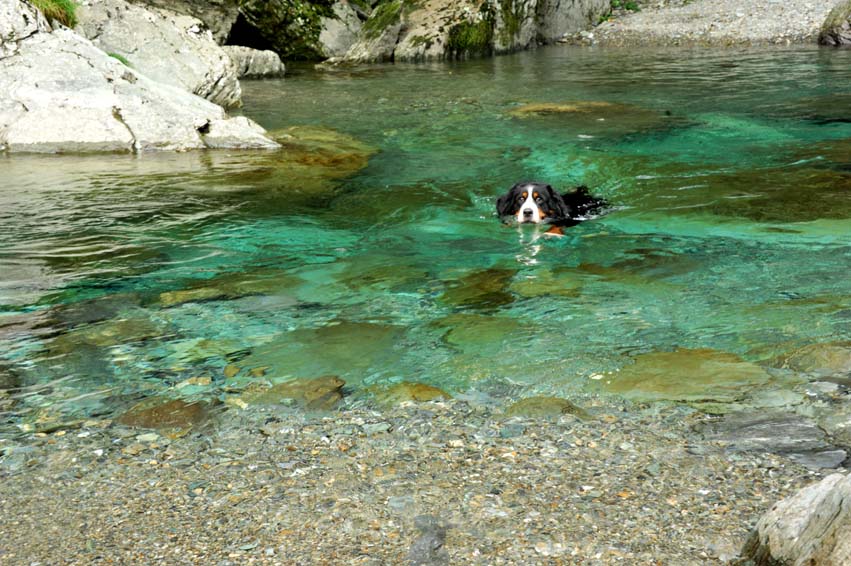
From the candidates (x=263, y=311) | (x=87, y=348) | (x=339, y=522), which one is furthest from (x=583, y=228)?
(x=339, y=522)

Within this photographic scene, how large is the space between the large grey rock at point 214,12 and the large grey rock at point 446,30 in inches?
102

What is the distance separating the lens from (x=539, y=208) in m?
8.12

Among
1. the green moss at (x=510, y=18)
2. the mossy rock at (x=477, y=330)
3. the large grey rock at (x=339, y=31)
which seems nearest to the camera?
the mossy rock at (x=477, y=330)

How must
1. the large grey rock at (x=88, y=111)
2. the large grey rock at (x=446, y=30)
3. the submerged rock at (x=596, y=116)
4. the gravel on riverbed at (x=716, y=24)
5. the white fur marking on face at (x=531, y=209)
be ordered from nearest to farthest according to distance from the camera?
the white fur marking on face at (x=531, y=209) < the large grey rock at (x=88, y=111) < the submerged rock at (x=596, y=116) < the large grey rock at (x=446, y=30) < the gravel on riverbed at (x=716, y=24)

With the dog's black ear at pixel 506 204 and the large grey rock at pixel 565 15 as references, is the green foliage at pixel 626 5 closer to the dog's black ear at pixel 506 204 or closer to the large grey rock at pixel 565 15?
the large grey rock at pixel 565 15

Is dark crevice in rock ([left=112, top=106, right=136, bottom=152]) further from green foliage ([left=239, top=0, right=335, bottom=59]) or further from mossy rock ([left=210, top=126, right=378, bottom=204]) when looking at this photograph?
green foliage ([left=239, top=0, right=335, bottom=59])

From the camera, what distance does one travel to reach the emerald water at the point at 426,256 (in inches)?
201

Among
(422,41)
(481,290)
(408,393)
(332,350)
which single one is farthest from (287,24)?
(408,393)

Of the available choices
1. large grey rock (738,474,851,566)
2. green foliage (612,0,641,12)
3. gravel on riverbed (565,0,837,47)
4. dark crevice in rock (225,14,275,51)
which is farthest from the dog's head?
green foliage (612,0,641,12)

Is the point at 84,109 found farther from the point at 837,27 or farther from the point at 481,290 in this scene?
the point at 837,27

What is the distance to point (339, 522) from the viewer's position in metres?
3.46

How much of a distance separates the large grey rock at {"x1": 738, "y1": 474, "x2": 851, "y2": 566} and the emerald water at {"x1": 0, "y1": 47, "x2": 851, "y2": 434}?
1864mm

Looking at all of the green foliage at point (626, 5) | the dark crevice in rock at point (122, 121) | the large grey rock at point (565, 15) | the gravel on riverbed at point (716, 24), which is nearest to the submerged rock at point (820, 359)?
the dark crevice in rock at point (122, 121)

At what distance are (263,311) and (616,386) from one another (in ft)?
8.12
